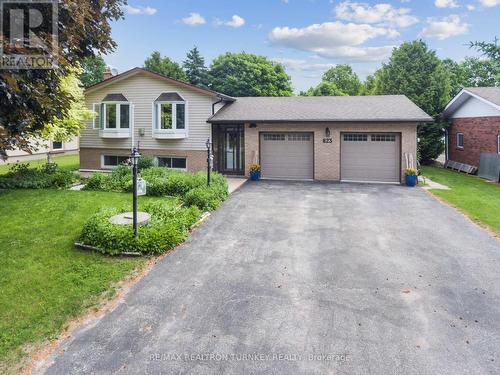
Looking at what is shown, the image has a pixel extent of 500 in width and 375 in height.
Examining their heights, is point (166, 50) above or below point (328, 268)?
above

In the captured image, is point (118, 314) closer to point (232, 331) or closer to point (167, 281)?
point (167, 281)

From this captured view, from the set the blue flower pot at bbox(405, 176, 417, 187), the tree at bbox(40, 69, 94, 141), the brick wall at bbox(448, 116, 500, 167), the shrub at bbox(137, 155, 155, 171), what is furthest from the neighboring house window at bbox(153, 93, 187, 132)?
Result: the brick wall at bbox(448, 116, 500, 167)

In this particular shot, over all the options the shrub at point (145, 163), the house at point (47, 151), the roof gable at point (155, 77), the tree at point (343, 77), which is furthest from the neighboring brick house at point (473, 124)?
the tree at point (343, 77)

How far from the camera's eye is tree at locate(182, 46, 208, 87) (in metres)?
48.6

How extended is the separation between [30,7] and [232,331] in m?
6.34

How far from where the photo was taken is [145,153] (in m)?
20.5

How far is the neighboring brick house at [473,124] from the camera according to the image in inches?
784

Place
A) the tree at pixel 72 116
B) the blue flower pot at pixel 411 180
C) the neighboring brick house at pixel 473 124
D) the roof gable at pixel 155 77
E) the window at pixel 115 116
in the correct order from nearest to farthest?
the tree at pixel 72 116 < the blue flower pot at pixel 411 180 < the roof gable at pixel 155 77 < the neighboring brick house at pixel 473 124 < the window at pixel 115 116

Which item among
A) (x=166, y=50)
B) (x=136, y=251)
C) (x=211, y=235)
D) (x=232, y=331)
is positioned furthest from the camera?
(x=166, y=50)

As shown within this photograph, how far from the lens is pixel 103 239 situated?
7.88 meters

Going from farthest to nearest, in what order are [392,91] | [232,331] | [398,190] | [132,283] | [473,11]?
[392,91] → [473,11] → [398,190] → [132,283] → [232,331]

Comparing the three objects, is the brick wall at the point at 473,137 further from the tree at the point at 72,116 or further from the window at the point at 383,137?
the tree at the point at 72,116

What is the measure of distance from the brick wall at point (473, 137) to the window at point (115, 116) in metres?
20.7

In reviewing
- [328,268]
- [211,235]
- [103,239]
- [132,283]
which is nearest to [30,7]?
[103,239]
